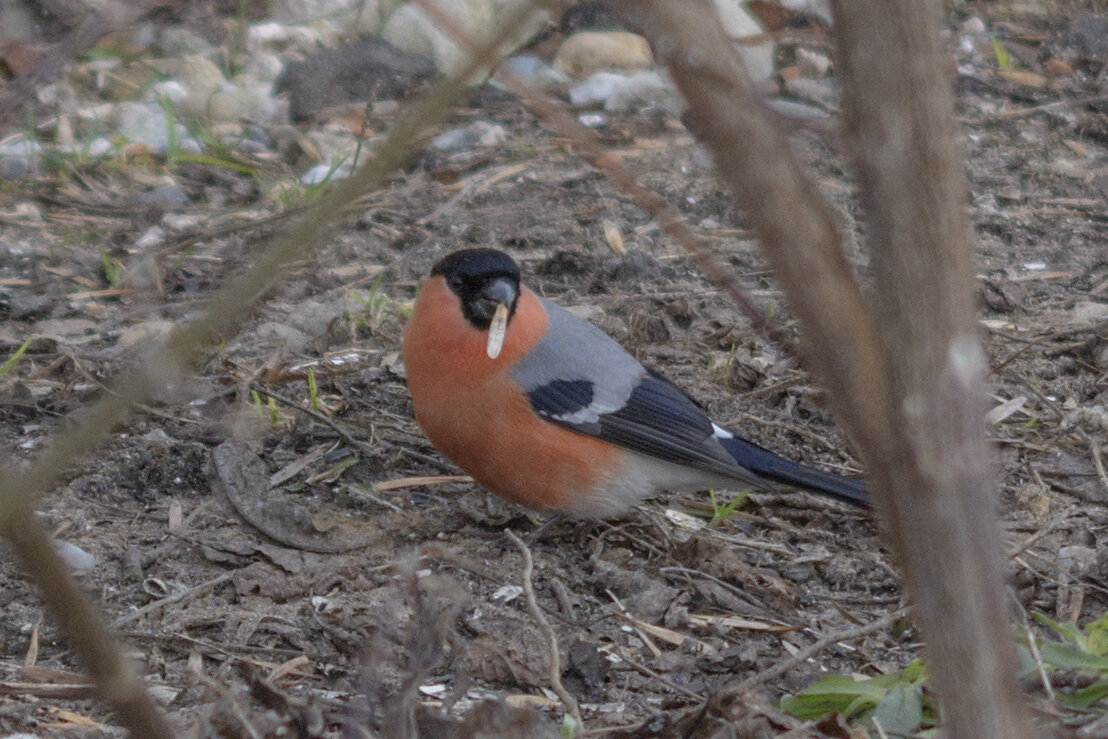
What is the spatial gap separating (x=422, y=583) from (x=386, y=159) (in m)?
2.12

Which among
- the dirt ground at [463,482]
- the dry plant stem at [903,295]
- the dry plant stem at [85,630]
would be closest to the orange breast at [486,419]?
the dirt ground at [463,482]

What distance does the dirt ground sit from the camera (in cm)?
274

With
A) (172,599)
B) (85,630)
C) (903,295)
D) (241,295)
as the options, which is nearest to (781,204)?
(903,295)

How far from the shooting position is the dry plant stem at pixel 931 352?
951 mm

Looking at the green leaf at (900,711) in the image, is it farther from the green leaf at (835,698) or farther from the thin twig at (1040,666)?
the thin twig at (1040,666)

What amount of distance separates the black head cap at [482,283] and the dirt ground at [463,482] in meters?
0.57

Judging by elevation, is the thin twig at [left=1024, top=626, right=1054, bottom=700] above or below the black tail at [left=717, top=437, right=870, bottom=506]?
above

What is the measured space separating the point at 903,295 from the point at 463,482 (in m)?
3.23

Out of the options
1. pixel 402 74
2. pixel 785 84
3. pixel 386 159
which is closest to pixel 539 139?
pixel 402 74

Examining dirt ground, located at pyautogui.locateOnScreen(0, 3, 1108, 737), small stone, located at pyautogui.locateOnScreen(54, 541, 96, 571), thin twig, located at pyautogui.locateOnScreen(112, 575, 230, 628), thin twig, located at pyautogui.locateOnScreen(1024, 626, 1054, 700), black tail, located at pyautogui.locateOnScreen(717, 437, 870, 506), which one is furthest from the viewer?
black tail, located at pyautogui.locateOnScreen(717, 437, 870, 506)

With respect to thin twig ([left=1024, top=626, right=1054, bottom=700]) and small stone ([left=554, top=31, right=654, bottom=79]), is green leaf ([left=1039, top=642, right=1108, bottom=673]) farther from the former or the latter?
small stone ([left=554, top=31, right=654, bottom=79])

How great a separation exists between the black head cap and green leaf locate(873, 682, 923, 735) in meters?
1.95

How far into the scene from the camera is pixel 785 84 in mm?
6637

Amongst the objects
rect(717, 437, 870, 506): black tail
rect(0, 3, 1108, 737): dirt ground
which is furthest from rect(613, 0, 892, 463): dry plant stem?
rect(717, 437, 870, 506): black tail
